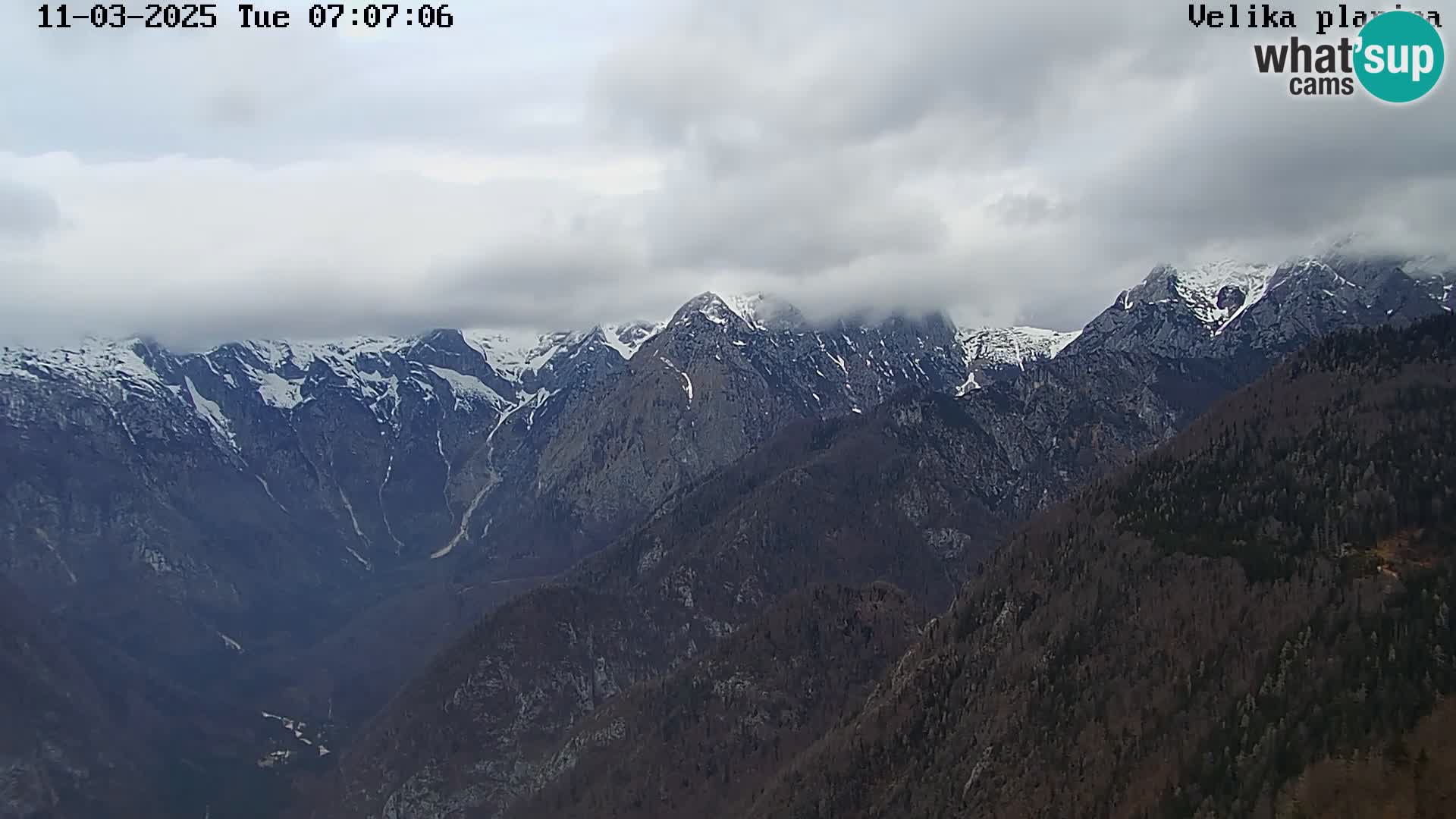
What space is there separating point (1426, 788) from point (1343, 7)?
124824 millimetres

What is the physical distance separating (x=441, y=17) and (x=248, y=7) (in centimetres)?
2422

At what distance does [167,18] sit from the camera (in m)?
146

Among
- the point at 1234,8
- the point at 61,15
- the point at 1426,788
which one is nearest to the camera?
the point at 61,15

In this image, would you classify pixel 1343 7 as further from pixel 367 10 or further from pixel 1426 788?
pixel 367 10

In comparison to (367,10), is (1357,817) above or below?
below

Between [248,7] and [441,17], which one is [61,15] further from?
[441,17]

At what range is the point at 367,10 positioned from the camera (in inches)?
5856

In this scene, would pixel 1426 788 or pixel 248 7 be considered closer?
pixel 248 7

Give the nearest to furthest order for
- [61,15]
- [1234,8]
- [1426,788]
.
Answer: [61,15] < [1234,8] < [1426,788]

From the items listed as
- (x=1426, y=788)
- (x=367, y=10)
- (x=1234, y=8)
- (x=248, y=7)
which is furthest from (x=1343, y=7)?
(x=248, y=7)

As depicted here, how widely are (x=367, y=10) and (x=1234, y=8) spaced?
12173cm

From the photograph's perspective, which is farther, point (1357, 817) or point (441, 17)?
point (1357, 817)

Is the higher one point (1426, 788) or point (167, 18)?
point (167, 18)

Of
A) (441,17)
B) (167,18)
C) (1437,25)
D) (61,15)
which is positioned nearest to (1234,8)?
(1437,25)
